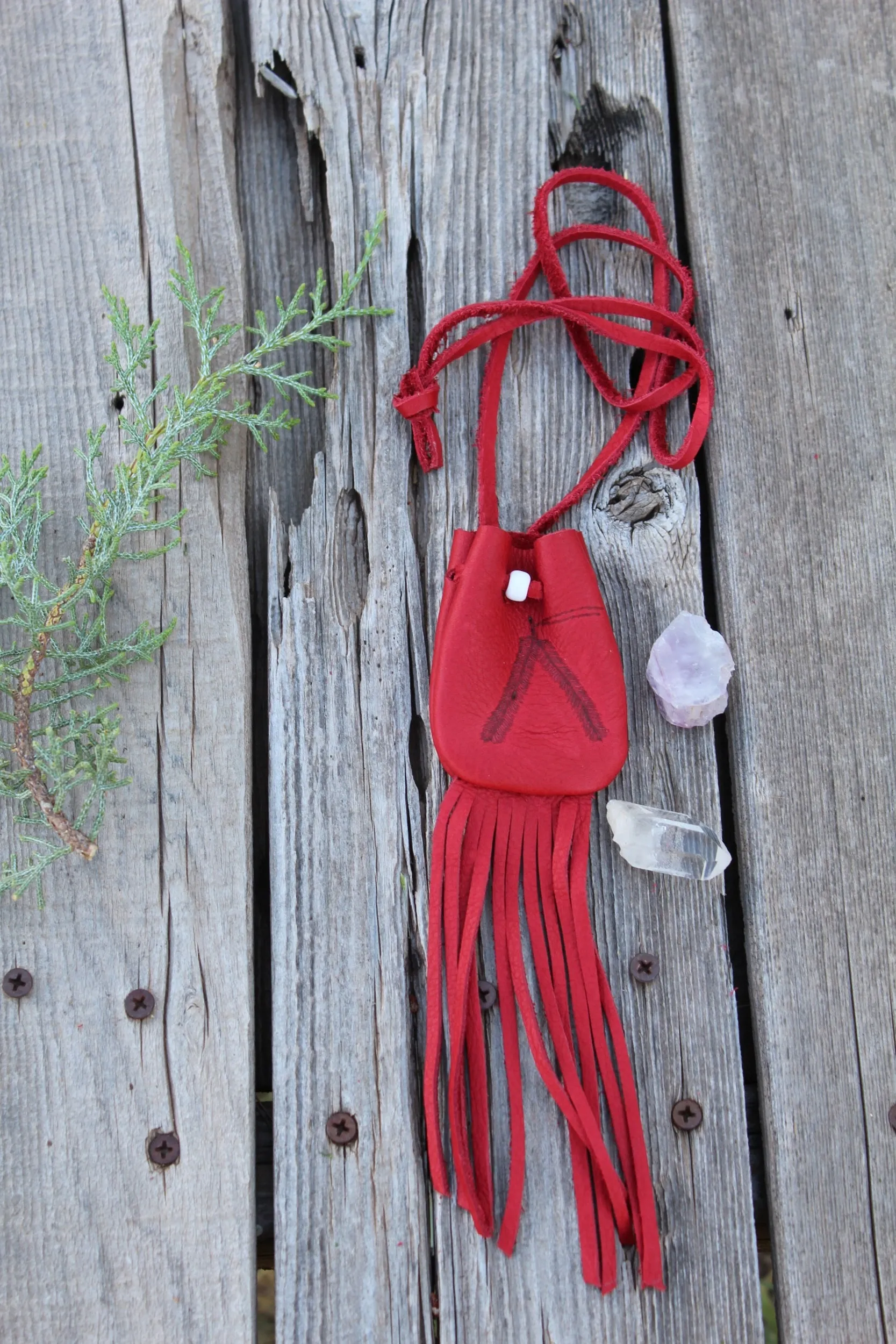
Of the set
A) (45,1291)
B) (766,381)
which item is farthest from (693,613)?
(45,1291)

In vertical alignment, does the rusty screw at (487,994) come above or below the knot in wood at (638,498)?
below

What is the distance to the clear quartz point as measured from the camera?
1397 mm

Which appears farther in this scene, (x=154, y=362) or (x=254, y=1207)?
(x=154, y=362)

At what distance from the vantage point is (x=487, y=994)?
141 cm

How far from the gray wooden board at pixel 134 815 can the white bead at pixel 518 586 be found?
17.5 inches

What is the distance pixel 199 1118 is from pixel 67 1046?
23 cm

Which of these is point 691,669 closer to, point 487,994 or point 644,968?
point 644,968

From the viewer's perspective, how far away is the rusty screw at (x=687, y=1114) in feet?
4.53

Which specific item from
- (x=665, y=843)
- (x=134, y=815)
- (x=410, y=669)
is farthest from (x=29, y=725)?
(x=665, y=843)

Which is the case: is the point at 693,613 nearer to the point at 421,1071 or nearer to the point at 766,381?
the point at 766,381

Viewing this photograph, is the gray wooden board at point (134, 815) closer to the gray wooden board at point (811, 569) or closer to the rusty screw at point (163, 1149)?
the rusty screw at point (163, 1149)

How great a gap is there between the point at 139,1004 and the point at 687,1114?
850mm

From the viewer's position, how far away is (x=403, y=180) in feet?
5.24

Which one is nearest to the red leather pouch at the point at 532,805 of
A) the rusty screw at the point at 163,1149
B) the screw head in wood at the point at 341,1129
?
the screw head in wood at the point at 341,1129
